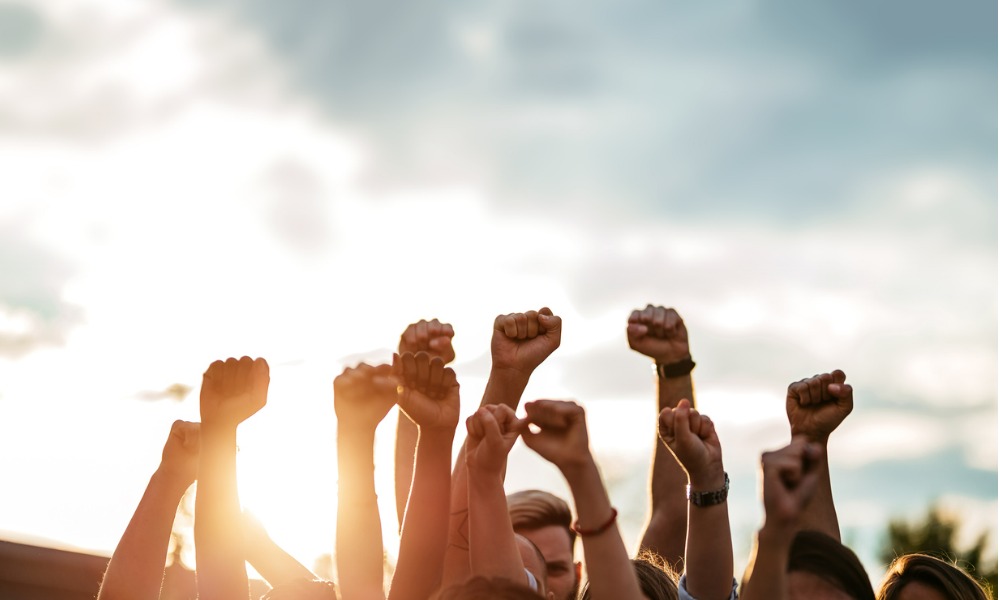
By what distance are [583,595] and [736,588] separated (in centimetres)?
52

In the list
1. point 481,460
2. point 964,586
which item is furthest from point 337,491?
point 964,586

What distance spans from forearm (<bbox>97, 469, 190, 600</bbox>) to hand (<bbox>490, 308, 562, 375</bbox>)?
Result: 1565 millimetres

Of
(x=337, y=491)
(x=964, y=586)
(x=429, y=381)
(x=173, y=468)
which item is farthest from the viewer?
(x=173, y=468)

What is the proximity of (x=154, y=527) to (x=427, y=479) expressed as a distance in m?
1.43

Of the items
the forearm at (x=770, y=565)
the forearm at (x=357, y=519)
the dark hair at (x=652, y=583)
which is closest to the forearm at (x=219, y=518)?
the forearm at (x=357, y=519)

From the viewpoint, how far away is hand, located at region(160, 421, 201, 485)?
3922mm

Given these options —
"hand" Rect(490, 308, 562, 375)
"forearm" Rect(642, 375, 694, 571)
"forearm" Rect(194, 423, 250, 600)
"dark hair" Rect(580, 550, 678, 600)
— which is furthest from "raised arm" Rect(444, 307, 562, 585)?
"forearm" Rect(642, 375, 694, 571)

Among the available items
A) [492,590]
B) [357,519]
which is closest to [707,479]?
[492,590]

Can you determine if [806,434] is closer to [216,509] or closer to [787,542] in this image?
[787,542]

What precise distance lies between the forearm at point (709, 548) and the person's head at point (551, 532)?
1.29 metres

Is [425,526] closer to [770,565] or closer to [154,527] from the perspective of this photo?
[770,565]

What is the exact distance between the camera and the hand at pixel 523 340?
345 centimetres

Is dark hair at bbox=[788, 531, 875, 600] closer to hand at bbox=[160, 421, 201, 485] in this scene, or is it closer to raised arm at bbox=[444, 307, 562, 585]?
raised arm at bbox=[444, 307, 562, 585]

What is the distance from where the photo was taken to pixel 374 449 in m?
3.28
